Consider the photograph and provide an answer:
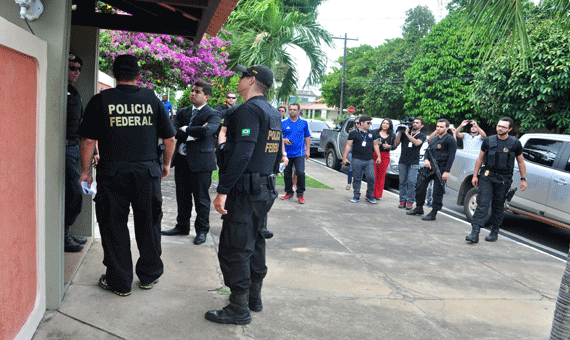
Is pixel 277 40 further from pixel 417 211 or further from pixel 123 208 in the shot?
pixel 123 208

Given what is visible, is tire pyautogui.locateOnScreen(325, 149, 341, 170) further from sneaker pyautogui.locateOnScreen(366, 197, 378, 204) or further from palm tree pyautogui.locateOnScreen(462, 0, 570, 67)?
palm tree pyautogui.locateOnScreen(462, 0, 570, 67)

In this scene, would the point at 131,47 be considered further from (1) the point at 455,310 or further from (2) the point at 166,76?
(1) the point at 455,310

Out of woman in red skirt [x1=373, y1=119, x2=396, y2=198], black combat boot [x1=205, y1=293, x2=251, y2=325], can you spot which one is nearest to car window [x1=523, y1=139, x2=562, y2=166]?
woman in red skirt [x1=373, y1=119, x2=396, y2=198]

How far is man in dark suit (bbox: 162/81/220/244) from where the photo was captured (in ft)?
17.4

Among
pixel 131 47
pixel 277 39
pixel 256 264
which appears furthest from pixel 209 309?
pixel 277 39

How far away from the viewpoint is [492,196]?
6859mm

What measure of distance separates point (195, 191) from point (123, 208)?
5.76 feet

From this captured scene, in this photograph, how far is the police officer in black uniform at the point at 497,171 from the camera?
6680mm

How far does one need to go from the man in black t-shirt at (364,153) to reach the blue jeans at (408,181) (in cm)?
55

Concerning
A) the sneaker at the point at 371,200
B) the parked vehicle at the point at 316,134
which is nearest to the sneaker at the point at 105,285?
the sneaker at the point at 371,200

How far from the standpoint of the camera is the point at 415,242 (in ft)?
21.5

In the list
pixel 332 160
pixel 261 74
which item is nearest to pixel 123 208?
pixel 261 74

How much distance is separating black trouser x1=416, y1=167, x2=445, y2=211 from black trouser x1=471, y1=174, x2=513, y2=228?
1222 millimetres

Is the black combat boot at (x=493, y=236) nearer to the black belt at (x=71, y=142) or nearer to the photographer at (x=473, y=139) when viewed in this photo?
the photographer at (x=473, y=139)
